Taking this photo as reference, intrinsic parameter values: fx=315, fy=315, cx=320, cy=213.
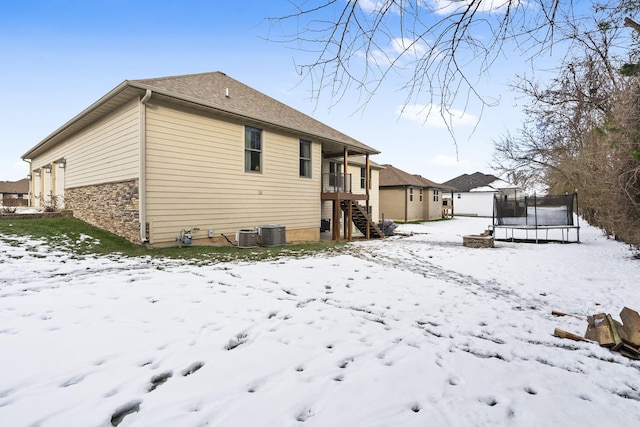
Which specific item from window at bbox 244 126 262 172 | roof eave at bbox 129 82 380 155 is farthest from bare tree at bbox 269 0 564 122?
window at bbox 244 126 262 172

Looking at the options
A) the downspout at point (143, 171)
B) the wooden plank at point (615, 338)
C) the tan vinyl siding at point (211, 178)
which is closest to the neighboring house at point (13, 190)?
the tan vinyl siding at point (211, 178)

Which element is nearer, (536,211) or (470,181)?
(536,211)

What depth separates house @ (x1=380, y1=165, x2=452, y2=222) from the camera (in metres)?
26.3

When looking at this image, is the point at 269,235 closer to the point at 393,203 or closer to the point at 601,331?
the point at 601,331

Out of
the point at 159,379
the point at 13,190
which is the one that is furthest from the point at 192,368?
the point at 13,190

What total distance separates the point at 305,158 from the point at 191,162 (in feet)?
16.2

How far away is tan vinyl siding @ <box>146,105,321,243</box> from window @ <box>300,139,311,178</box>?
17.7 inches

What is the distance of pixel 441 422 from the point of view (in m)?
1.84

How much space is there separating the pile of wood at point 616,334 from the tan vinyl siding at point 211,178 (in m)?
8.57

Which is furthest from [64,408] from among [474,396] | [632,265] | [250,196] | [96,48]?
[96,48]

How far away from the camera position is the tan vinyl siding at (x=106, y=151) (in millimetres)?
8395

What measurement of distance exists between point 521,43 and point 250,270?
5.27 m

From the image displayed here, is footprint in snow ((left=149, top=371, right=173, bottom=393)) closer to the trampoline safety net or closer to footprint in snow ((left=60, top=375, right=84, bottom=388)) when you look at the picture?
footprint in snow ((left=60, top=375, right=84, bottom=388))

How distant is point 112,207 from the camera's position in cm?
935
